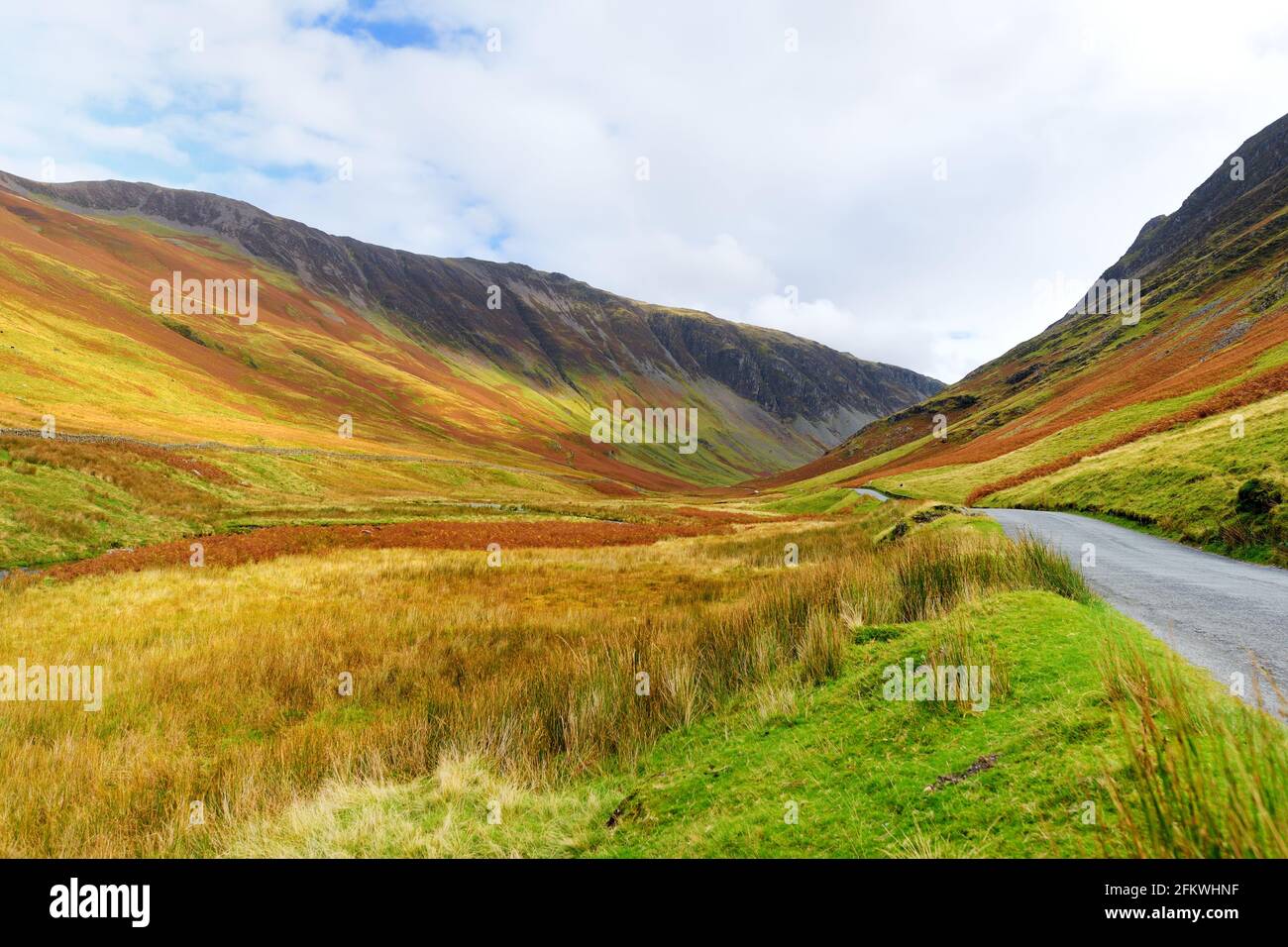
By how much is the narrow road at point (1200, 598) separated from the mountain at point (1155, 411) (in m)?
2.22

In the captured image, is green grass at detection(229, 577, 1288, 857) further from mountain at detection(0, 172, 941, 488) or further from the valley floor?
mountain at detection(0, 172, 941, 488)

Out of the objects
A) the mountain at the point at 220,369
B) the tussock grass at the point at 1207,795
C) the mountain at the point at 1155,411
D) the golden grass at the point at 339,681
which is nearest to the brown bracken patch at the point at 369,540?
the golden grass at the point at 339,681

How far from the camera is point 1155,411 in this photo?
37.2m

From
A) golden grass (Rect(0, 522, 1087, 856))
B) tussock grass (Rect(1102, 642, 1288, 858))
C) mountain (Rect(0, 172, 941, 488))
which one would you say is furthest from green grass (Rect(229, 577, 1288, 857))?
mountain (Rect(0, 172, 941, 488))

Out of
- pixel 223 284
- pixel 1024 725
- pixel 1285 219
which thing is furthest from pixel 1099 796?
pixel 223 284

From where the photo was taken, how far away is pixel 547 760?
5.73 m

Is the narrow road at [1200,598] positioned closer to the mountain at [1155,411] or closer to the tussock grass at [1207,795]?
the tussock grass at [1207,795]

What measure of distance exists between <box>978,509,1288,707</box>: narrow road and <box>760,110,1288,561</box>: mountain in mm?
2222

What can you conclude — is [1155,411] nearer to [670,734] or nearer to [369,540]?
[670,734]

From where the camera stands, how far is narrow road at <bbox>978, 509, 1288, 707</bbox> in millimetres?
5598

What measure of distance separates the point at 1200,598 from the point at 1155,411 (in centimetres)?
4000

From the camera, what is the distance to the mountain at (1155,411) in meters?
17.9

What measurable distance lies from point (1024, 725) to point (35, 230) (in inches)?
7182

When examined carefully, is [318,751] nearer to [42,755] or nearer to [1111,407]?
[42,755]
